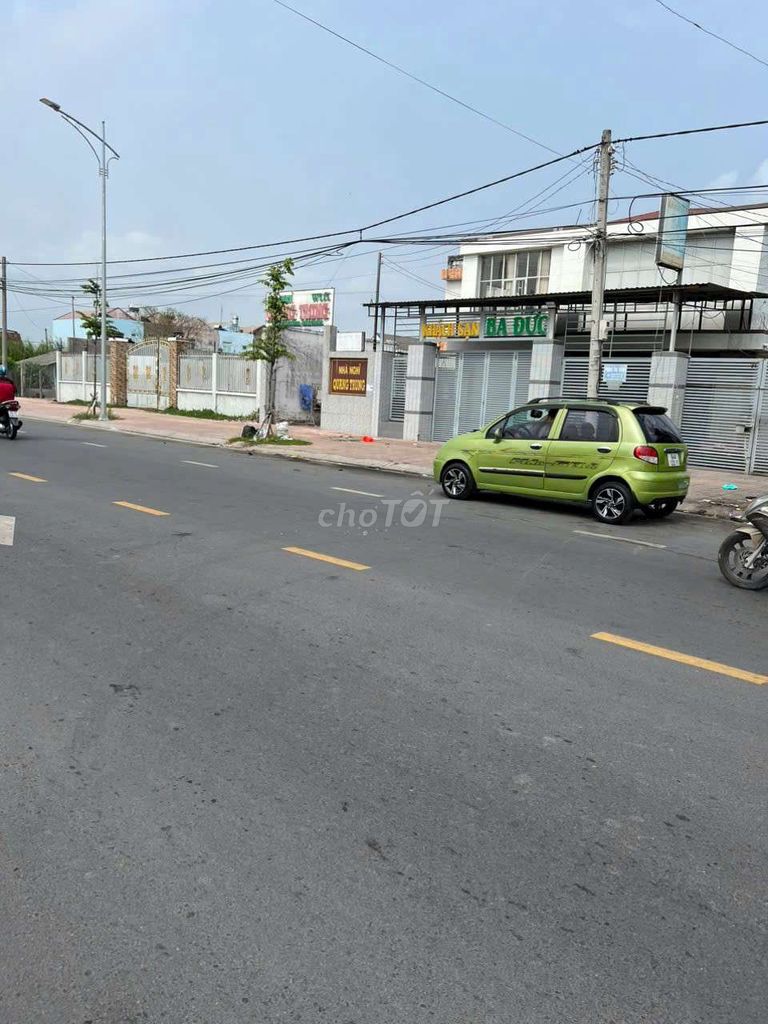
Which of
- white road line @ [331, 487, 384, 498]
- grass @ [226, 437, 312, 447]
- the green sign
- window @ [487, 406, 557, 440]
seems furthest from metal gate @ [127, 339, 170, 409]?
window @ [487, 406, 557, 440]

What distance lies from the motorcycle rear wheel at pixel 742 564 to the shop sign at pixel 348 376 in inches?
729

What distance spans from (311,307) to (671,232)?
17.8m

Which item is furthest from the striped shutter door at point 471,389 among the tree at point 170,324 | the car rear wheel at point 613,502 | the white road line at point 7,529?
the tree at point 170,324

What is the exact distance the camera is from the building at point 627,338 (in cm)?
1814

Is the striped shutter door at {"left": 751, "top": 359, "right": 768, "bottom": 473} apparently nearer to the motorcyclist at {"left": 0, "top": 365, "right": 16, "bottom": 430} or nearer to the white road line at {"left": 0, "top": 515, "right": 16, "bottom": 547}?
the white road line at {"left": 0, "top": 515, "right": 16, "bottom": 547}

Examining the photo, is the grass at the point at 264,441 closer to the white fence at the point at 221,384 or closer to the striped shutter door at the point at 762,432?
the white fence at the point at 221,384

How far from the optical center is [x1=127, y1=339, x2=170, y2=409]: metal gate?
34406 millimetres

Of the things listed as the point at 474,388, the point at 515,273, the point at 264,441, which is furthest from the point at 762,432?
the point at 515,273

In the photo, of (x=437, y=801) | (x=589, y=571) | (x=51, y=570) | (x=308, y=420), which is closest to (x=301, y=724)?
(x=437, y=801)

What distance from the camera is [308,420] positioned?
1212 inches

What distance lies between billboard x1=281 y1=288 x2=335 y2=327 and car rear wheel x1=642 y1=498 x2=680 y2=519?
23.2 m

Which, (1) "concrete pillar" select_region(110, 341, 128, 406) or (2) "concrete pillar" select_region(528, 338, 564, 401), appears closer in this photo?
(2) "concrete pillar" select_region(528, 338, 564, 401)

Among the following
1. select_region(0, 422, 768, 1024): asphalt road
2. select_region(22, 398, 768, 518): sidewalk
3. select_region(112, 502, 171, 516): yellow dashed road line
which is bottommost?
select_region(0, 422, 768, 1024): asphalt road

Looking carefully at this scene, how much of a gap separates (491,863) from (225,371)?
97.2 feet
